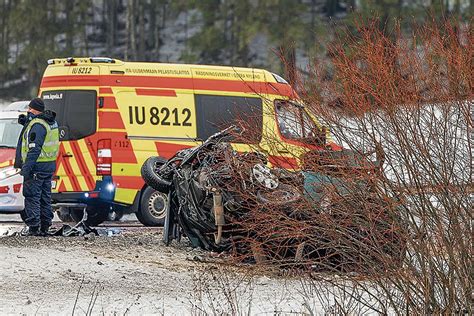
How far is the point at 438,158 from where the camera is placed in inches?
288

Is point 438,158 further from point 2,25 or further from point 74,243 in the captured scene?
point 2,25

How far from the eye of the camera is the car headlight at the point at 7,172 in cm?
1656

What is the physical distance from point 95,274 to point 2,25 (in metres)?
33.8

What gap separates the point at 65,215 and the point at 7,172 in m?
2.01

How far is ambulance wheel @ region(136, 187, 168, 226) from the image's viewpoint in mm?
16500

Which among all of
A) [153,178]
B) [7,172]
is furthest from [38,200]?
[7,172]

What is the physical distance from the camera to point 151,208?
1658cm

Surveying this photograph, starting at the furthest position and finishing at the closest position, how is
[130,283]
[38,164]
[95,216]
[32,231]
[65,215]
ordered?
[65,215], [95,216], [38,164], [32,231], [130,283]

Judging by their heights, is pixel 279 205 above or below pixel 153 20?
below

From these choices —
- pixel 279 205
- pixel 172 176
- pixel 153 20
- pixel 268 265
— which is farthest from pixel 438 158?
pixel 153 20

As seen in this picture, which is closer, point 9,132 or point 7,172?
point 7,172

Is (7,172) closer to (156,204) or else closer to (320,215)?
(156,204)

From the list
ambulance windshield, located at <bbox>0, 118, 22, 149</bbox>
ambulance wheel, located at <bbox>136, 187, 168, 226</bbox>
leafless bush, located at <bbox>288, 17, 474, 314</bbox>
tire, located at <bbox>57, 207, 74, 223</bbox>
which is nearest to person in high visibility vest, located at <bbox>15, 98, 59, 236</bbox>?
ambulance wheel, located at <bbox>136, 187, 168, 226</bbox>

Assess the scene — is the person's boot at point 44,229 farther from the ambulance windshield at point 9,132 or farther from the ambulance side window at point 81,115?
the ambulance windshield at point 9,132
